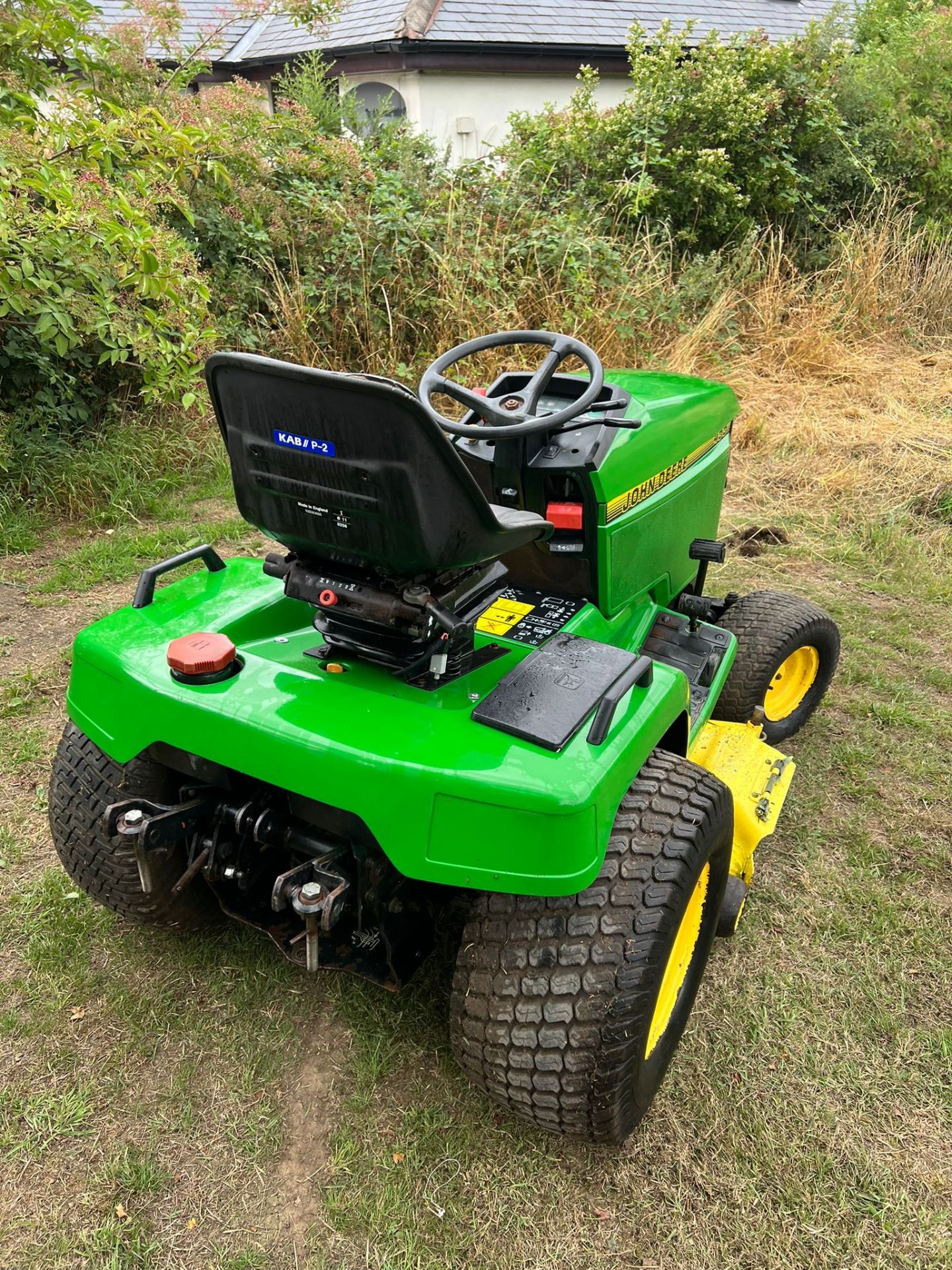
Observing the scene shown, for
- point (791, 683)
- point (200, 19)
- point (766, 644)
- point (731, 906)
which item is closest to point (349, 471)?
point (731, 906)

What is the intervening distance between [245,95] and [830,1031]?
6086 mm

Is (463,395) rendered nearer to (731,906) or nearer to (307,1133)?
(731,906)

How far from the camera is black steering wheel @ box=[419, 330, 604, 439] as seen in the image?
2074 mm

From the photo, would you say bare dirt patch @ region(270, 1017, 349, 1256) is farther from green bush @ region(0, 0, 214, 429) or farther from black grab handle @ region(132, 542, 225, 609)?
green bush @ region(0, 0, 214, 429)

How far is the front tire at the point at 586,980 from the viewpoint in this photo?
4.95 ft

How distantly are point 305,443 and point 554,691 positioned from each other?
625mm

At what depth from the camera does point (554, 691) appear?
1.65 m

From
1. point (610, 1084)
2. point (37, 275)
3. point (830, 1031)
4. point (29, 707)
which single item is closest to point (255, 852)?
point (610, 1084)

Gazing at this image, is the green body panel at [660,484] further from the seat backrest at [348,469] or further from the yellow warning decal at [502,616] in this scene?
the seat backrest at [348,469]

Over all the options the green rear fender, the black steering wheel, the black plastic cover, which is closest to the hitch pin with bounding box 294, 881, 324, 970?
the green rear fender

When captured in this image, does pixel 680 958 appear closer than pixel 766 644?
Yes

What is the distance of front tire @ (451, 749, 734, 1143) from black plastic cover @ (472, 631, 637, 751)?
0.22 metres

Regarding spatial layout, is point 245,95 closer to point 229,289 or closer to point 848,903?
point 229,289

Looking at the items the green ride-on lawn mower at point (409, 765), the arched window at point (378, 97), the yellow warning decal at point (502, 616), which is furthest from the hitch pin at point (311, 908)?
the arched window at point (378, 97)
